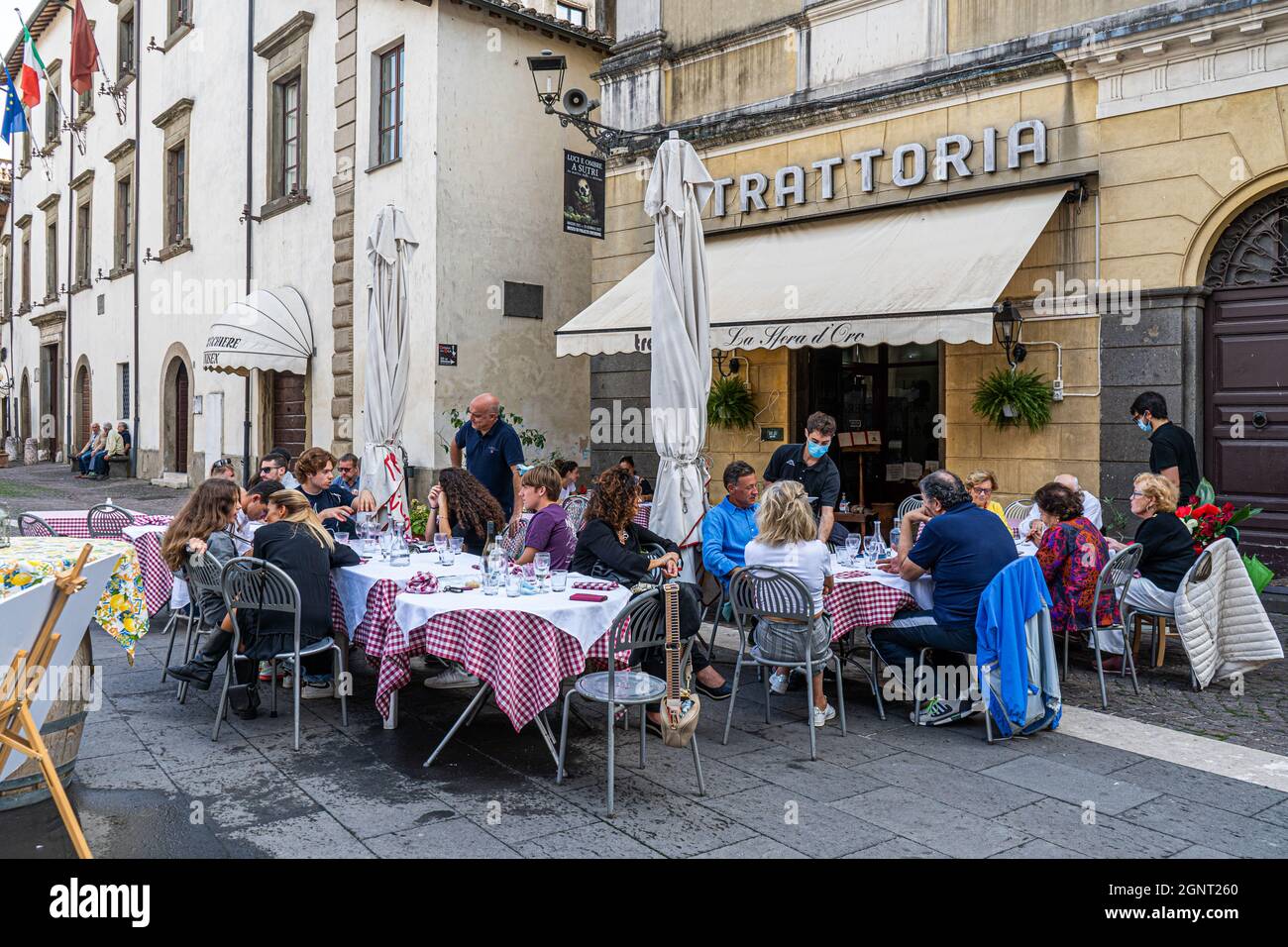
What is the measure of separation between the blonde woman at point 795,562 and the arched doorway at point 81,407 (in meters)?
25.0

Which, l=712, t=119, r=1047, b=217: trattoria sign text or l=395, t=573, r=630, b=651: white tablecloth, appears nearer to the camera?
l=395, t=573, r=630, b=651: white tablecloth

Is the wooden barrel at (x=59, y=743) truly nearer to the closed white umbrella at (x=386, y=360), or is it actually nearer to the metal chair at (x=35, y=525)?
the metal chair at (x=35, y=525)

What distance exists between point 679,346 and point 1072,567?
285 cm

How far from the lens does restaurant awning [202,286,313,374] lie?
15.2m

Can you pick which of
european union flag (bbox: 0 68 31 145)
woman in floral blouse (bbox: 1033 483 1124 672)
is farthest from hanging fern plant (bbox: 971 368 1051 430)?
european union flag (bbox: 0 68 31 145)

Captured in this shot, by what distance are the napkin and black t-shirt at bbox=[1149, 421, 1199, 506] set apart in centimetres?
543

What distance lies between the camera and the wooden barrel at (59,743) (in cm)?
396

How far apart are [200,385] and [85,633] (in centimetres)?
1616

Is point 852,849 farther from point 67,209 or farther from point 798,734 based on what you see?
point 67,209

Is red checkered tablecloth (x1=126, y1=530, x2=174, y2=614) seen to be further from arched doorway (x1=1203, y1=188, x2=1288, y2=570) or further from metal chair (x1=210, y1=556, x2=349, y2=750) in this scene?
arched doorway (x1=1203, y1=188, x2=1288, y2=570)

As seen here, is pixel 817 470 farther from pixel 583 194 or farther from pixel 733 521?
pixel 583 194

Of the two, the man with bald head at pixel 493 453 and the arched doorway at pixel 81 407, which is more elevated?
the arched doorway at pixel 81 407

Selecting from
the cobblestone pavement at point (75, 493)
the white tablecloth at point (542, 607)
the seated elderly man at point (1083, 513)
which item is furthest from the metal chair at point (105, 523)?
the cobblestone pavement at point (75, 493)
